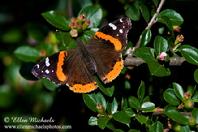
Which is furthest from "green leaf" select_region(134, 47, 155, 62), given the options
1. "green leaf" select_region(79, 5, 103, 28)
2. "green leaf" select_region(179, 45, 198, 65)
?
"green leaf" select_region(79, 5, 103, 28)

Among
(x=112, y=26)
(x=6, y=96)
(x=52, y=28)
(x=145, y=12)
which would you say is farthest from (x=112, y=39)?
(x=6, y=96)

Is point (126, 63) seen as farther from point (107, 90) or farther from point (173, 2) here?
point (173, 2)

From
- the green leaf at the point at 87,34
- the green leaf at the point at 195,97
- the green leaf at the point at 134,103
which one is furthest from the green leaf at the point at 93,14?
the green leaf at the point at 195,97

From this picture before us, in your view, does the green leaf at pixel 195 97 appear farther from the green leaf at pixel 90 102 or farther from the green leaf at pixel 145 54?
the green leaf at pixel 90 102

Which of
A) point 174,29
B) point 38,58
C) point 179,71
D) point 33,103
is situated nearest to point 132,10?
point 174,29

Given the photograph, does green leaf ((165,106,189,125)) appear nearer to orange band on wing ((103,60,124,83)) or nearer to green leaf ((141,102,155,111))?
green leaf ((141,102,155,111))

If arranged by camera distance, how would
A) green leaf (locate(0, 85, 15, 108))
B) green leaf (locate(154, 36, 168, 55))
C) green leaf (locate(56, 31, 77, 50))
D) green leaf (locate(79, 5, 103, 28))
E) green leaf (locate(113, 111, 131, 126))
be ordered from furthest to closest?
green leaf (locate(0, 85, 15, 108))
green leaf (locate(79, 5, 103, 28))
green leaf (locate(56, 31, 77, 50))
green leaf (locate(154, 36, 168, 55))
green leaf (locate(113, 111, 131, 126))

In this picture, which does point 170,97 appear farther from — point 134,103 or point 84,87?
point 84,87
